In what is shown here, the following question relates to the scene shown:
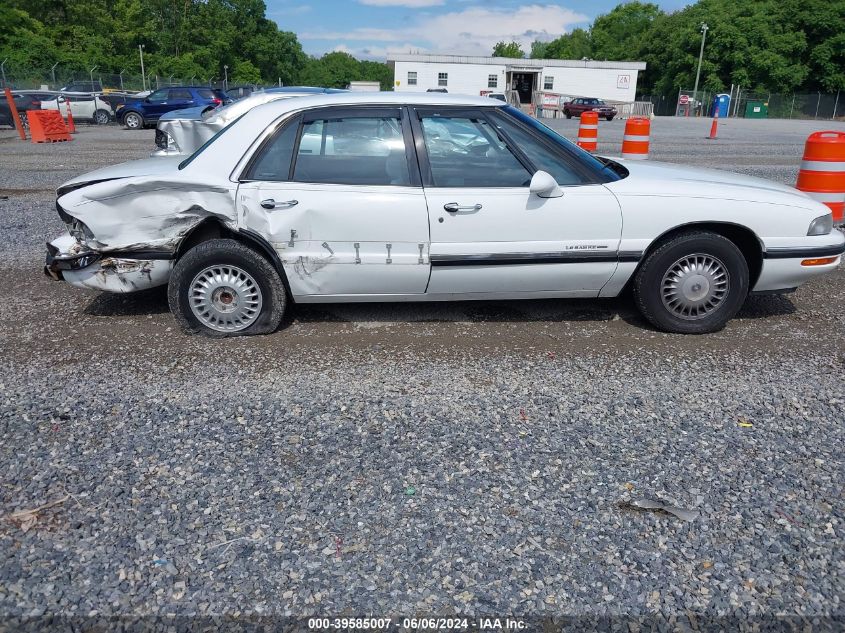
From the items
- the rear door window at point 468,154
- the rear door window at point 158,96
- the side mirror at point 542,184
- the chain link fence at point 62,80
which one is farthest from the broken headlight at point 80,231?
the chain link fence at point 62,80

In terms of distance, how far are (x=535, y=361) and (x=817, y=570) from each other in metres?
1.97

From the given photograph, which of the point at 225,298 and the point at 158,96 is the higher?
the point at 158,96

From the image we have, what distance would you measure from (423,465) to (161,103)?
85.2ft

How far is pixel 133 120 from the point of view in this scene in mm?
25422

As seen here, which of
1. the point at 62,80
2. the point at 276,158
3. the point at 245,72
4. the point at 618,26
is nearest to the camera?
the point at 276,158

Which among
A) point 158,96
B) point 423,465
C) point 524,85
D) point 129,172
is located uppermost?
point 524,85

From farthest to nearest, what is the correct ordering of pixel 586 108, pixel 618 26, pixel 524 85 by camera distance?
pixel 618 26 < pixel 524 85 < pixel 586 108

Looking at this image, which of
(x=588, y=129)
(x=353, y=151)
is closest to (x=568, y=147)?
(x=353, y=151)

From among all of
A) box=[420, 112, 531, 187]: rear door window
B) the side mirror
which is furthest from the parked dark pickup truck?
the side mirror

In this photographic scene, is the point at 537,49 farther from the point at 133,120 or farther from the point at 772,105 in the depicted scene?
the point at 133,120

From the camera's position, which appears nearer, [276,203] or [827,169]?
[276,203]

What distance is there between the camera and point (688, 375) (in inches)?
152

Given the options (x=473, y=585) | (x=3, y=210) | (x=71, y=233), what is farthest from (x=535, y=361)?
(x=3, y=210)

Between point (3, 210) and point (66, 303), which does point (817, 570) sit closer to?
point (66, 303)
